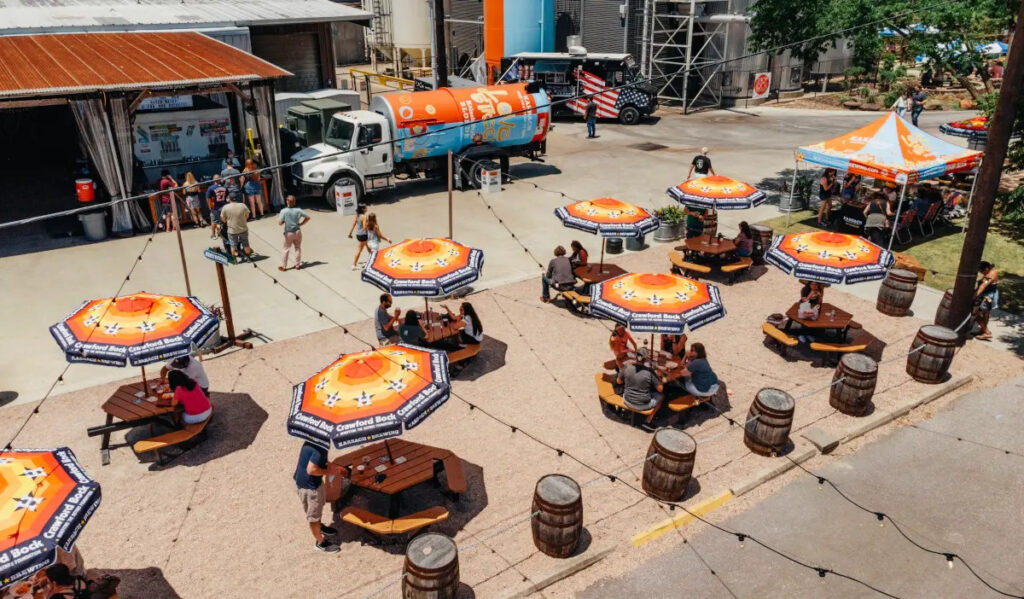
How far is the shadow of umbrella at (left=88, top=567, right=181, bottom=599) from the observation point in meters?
8.19

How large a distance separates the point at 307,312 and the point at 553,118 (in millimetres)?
22959

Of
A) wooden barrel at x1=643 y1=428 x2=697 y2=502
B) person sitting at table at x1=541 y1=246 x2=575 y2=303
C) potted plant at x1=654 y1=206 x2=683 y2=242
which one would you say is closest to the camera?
wooden barrel at x1=643 y1=428 x2=697 y2=502

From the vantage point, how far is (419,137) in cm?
2164

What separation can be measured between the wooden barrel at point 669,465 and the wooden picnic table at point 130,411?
6717 millimetres

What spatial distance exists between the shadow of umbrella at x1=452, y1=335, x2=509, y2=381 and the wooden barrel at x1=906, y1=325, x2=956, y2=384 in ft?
23.5

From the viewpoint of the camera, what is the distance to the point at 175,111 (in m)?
23.3

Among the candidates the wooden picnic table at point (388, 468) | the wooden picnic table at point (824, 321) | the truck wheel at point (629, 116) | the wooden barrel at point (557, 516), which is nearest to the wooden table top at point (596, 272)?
the wooden picnic table at point (824, 321)

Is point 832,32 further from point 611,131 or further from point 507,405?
point 507,405

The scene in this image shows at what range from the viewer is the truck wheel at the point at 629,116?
111ft

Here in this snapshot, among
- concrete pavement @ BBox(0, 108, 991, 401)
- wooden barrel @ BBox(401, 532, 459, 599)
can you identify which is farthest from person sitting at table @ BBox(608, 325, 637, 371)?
concrete pavement @ BBox(0, 108, 991, 401)

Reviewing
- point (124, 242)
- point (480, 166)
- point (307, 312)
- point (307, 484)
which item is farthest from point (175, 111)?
point (307, 484)

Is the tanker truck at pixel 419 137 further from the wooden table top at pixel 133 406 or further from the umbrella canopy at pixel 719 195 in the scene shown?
the wooden table top at pixel 133 406

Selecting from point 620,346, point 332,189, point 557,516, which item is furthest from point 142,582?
point 332,189

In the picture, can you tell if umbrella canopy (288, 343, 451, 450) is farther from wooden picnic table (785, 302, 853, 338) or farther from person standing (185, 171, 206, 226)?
person standing (185, 171, 206, 226)
